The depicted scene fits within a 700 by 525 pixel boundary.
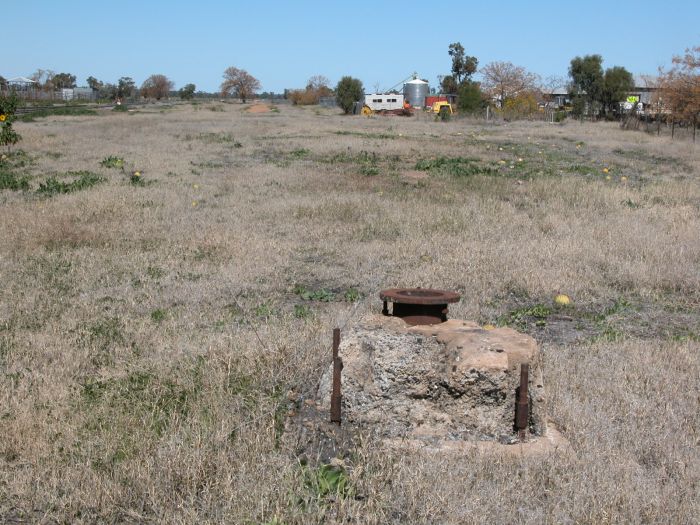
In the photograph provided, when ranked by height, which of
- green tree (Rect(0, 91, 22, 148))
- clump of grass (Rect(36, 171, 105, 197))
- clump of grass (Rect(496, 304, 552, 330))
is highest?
green tree (Rect(0, 91, 22, 148))

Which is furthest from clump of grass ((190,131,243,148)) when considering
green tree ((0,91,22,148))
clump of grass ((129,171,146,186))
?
clump of grass ((129,171,146,186))

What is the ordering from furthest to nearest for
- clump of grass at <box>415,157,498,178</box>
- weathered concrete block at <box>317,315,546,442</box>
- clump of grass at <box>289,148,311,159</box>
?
clump of grass at <box>289,148,311,159</box> → clump of grass at <box>415,157,498,178</box> → weathered concrete block at <box>317,315,546,442</box>

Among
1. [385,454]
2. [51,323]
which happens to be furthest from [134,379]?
[385,454]

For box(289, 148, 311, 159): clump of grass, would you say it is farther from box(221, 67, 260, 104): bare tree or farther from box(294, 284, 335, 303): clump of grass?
box(221, 67, 260, 104): bare tree

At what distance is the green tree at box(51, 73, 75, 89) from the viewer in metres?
107

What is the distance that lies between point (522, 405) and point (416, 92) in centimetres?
7198

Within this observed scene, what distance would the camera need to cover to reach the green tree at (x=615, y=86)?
59406mm

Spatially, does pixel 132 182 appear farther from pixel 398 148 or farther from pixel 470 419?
pixel 470 419

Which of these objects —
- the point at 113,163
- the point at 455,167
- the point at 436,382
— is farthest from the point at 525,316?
the point at 113,163

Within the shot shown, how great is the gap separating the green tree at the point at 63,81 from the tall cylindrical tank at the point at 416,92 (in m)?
58.5

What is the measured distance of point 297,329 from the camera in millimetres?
6207

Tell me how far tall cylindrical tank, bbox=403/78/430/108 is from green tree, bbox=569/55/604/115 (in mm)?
14476

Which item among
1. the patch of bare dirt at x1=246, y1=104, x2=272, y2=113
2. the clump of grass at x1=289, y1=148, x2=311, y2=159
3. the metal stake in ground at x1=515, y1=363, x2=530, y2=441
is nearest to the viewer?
the metal stake in ground at x1=515, y1=363, x2=530, y2=441

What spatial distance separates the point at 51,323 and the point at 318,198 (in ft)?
24.2
